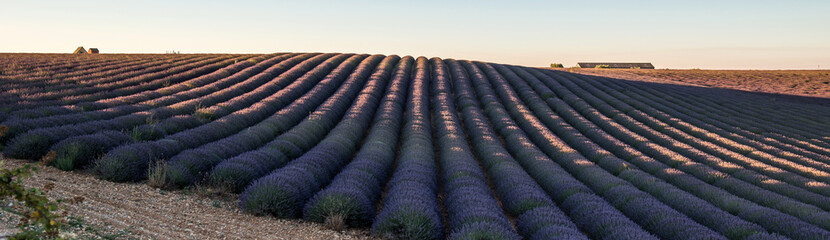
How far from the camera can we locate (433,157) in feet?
36.2

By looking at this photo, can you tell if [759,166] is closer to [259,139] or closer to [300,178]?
[300,178]

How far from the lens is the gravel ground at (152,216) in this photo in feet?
16.6

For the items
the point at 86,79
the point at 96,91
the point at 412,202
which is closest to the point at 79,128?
the point at 412,202

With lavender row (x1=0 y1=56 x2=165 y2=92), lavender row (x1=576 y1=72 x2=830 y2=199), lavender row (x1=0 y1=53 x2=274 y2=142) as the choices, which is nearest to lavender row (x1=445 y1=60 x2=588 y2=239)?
lavender row (x1=576 y1=72 x2=830 y2=199)

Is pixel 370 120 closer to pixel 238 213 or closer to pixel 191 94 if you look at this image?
pixel 191 94

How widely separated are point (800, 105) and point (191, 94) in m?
31.0

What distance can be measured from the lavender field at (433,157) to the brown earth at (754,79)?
16.7 metres

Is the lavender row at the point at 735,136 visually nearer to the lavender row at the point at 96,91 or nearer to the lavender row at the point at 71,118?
the lavender row at the point at 71,118

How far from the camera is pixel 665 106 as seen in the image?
2366 centimetres

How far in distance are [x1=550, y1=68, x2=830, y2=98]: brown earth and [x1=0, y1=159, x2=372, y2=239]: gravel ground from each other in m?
37.7

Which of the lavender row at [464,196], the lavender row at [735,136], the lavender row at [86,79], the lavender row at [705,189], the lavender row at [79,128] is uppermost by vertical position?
the lavender row at [86,79]

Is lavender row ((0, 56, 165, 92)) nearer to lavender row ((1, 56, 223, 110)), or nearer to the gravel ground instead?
lavender row ((1, 56, 223, 110))

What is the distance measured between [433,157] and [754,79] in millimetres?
42038

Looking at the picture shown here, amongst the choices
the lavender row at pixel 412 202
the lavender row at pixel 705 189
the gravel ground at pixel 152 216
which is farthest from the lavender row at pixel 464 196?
the lavender row at pixel 705 189
